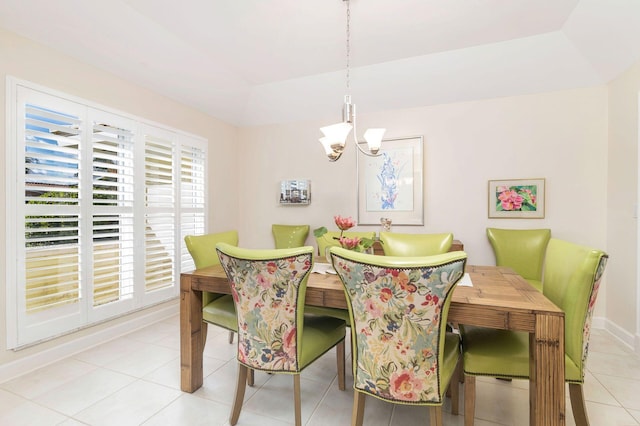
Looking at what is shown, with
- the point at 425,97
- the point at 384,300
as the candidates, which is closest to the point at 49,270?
the point at 384,300

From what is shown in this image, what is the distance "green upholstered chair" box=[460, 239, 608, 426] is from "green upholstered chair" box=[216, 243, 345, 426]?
0.77 m

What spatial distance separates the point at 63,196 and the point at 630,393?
13.7 feet

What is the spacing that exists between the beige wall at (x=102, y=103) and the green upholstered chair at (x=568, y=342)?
292cm

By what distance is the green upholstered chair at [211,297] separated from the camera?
1.86 metres

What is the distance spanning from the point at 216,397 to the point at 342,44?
3.01m

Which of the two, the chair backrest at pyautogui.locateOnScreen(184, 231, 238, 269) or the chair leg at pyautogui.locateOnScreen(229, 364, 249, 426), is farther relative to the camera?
the chair backrest at pyautogui.locateOnScreen(184, 231, 238, 269)

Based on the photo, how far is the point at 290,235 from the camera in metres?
3.88

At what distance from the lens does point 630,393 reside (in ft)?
5.96

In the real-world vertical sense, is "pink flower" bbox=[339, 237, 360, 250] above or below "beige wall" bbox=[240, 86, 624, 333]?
below

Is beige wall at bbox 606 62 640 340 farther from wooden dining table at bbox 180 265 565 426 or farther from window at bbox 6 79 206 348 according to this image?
window at bbox 6 79 206 348

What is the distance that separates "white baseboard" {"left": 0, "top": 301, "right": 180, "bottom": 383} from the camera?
202 centimetres

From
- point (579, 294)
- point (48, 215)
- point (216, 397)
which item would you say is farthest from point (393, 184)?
point (48, 215)

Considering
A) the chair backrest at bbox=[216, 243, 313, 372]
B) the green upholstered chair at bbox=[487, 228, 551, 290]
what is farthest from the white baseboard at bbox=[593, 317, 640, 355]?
the chair backrest at bbox=[216, 243, 313, 372]

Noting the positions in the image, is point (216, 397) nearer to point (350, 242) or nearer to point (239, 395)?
point (239, 395)
